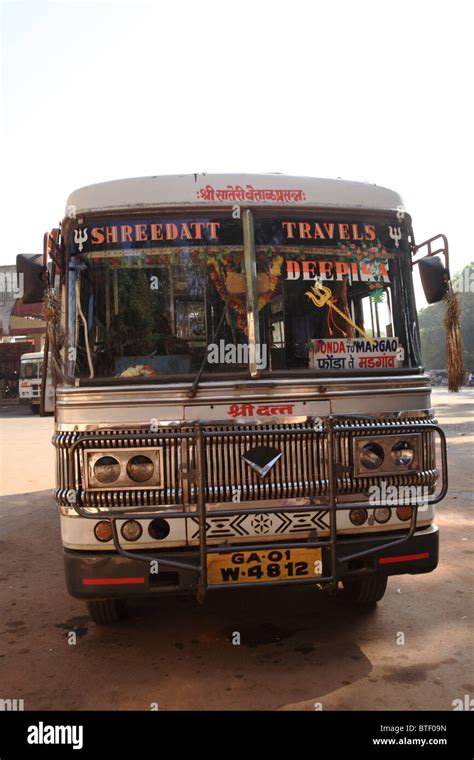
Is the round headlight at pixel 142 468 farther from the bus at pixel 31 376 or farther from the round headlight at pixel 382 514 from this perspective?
the bus at pixel 31 376

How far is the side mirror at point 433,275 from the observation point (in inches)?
180

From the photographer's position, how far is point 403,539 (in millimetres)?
3885

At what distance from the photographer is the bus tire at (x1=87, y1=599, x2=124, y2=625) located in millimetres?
4457

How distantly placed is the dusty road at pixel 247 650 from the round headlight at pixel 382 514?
2.74ft

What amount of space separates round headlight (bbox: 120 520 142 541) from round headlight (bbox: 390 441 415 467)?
157 cm

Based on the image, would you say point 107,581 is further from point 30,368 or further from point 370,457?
point 30,368

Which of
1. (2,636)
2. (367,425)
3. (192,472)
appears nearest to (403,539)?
(367,425)

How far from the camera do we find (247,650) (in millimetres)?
4176

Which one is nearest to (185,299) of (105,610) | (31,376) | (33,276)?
(33,276)

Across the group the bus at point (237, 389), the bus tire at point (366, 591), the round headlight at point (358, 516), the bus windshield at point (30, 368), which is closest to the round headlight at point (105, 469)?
the bus at point (237, 389)

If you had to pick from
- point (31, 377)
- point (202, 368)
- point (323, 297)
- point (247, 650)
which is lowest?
point (247, 650)

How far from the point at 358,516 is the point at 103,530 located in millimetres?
→ 1512

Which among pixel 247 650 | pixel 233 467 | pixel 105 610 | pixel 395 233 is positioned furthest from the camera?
pixel 105 610
